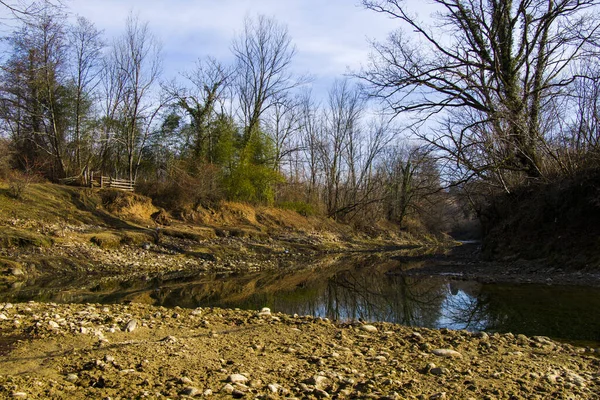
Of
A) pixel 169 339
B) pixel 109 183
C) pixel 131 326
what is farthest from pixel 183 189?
pixel 169 339

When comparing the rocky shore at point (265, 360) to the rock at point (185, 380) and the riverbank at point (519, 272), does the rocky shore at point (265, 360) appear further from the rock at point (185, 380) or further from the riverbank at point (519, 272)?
the riverbank at point (519, 272)

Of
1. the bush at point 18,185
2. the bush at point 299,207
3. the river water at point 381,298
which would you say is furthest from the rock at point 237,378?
the bush at point 299,207

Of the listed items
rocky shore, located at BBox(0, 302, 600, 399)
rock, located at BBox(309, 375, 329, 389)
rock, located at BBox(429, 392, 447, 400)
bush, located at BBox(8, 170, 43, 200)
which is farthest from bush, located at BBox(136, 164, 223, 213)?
rock, located at BBox(429, 392, 447, 400)

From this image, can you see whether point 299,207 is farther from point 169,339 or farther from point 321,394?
point 321,394

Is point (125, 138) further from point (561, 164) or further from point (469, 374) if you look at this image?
point (469, 374)

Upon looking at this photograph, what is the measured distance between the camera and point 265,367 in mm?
4535

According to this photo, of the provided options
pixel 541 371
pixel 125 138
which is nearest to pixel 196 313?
pixel 541 371

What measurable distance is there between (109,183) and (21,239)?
1238cm

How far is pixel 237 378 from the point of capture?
4035 mm

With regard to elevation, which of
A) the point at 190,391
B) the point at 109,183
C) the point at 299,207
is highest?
the point at 109,183

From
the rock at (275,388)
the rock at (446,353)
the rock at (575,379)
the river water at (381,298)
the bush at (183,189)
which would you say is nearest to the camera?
the rock at (275,388)

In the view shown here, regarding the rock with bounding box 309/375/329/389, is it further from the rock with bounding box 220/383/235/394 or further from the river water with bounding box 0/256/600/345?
the river water with bounding box 0/256/600/345

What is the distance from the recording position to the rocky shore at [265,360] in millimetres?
3844

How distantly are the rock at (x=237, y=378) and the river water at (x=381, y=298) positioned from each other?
470 cm
